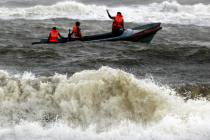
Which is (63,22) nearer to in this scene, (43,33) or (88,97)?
(43,33)

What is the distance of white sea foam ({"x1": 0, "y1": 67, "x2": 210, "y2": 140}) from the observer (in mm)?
5367

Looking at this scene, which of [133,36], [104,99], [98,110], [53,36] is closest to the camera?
[98,110]

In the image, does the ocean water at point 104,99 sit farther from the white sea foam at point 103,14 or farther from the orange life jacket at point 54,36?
the white sea foam at point 103,14

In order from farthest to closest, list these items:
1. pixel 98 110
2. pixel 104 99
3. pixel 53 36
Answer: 1. pixel 53 36
2. pixel 104 99
3. pixel 98 110

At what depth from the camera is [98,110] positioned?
5.94 meters

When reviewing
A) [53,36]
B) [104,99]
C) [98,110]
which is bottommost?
[98,110]

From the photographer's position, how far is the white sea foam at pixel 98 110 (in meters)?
5.37

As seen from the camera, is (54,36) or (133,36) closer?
(54,36)

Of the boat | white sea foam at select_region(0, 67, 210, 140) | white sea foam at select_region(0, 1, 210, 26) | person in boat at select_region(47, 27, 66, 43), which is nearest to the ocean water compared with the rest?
white sea foam at select_region(0, 67, 210, 140)

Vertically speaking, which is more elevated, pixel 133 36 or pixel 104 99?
pixel 133 36

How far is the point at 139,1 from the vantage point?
32.7m

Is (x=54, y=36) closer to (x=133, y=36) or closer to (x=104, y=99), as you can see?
(x=133, y=36)

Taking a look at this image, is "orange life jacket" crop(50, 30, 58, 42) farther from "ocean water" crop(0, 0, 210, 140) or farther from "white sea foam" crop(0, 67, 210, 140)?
"white sea foam" crop(0, 67, 210, 140)

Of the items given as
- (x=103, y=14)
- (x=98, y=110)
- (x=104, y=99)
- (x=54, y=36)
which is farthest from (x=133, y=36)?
(x=103, y=14)
